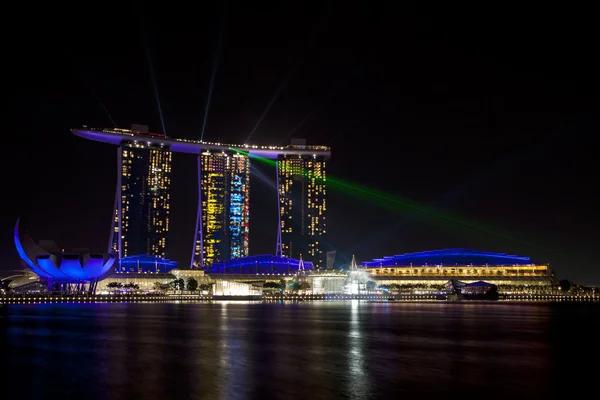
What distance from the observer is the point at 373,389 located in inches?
750

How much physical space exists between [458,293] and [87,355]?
3702 inches

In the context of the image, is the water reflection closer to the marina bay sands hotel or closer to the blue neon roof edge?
the marina bay sands hotel

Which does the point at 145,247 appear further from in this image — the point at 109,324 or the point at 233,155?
the point at 109,324

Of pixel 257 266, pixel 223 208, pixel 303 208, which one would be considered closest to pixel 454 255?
pixel 303 208

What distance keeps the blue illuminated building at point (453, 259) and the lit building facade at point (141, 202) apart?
5139 centimetres

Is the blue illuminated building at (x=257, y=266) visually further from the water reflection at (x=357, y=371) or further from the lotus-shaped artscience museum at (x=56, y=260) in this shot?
the water reflection at (x=357, y=371)

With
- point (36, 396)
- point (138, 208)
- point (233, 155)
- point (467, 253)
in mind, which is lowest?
point (36, 396)

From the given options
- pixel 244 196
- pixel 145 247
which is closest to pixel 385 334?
pixel 145 247

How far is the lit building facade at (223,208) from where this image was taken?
15375 cm

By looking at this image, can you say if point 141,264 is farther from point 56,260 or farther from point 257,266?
point 56,260

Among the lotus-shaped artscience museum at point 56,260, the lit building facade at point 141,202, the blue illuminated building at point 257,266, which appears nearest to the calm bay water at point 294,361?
the lotus-shaped artscience museum at point 56,260

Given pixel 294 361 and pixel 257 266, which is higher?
pixel 257 266

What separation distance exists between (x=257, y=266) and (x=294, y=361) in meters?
116

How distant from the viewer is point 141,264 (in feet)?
441
